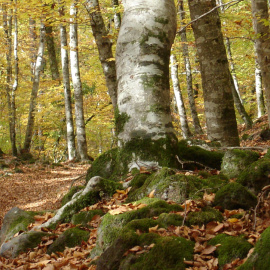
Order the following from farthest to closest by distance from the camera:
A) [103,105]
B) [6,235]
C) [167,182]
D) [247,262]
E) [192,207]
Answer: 1. [103,105]
2. [6,235]
3. [167,182]
4. [192,207]
5. [247,262]

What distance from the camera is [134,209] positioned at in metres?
2.97

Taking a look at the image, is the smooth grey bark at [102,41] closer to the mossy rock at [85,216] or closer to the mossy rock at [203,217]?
the mossy rock at [85,216]

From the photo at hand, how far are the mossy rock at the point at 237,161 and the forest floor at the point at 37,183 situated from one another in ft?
7.06

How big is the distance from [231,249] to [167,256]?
422 mm

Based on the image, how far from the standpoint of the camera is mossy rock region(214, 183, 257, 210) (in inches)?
111

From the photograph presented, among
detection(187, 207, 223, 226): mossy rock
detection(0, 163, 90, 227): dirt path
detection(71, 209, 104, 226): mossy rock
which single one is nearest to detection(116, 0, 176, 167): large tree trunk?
detection(71, 209, 104, 226): mossy rock

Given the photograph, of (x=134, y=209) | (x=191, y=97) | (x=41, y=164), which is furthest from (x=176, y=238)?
(x=191, y=97)

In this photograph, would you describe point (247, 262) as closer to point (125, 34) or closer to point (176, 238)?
point (176, 238)

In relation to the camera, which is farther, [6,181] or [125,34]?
[6,181]

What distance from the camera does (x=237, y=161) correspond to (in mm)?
3996

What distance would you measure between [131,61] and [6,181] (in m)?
7.10

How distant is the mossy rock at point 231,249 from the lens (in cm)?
202

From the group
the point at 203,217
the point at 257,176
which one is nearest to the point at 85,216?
the point at 203,217

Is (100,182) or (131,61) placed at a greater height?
(131,61)
